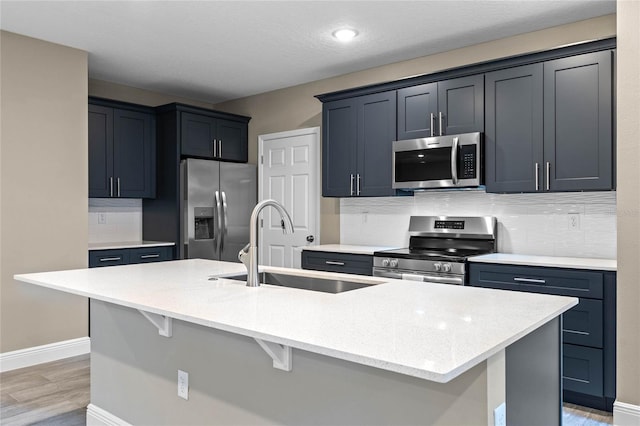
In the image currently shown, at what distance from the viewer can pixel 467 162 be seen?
12.3 ft

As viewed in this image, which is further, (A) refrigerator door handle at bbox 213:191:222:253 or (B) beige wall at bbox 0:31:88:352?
(A) refrigerator door handle at bbox 213:191:222:253

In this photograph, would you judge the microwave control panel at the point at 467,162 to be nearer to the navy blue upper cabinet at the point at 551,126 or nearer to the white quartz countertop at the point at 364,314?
the navy blue upper cabinet at the point at 551,126

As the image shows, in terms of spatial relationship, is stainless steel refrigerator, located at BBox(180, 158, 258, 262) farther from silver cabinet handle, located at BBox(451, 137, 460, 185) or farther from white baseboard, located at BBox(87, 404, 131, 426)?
silver cabinet handle, located at BBox(451, 137, 460, 185)

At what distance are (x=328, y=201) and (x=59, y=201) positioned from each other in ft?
8.01

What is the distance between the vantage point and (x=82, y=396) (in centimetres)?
327

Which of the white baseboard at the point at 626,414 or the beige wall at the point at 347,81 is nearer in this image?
the white baseboard at the point at 626,414

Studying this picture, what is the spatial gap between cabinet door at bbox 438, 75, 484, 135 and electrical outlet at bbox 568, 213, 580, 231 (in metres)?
0.90

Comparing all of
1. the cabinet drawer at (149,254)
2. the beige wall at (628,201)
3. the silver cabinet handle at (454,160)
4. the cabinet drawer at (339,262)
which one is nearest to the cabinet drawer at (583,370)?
the beige wall at (628,201)

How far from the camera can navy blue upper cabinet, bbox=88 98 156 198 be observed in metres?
4.80

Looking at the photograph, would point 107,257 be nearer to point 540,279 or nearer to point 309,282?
point 309,282

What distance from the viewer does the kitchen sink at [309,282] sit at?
248cm

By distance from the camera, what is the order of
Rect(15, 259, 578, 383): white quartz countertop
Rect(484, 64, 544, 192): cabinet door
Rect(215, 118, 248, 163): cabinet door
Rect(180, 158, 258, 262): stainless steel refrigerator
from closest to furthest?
Rect(15, 259, 578, 383): white quartz countertop, Rect(484, 64, 544, 192): cabinet door, Rect(180, 158, 258, 262): stainless steel refrigerator, Rect(215, 118, 248, 163): cabinet door

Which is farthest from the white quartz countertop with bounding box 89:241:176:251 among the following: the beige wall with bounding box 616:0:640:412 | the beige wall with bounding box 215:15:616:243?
the beige wall with bounding box 616:0:640:412

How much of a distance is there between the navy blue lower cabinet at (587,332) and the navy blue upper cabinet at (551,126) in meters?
0.62
